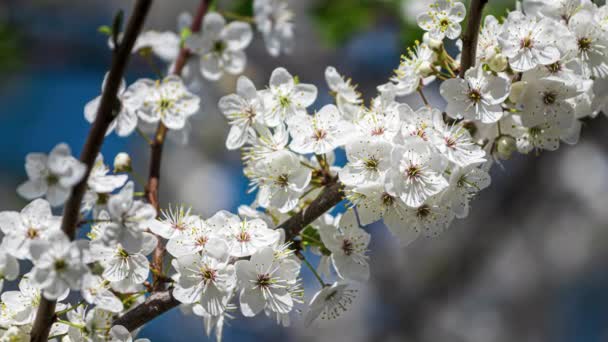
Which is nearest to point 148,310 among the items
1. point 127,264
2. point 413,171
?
point 127,264

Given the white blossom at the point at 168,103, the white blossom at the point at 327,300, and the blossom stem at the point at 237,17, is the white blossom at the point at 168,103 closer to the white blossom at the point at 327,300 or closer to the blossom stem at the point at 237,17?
the blossom stem at the point at 237,17

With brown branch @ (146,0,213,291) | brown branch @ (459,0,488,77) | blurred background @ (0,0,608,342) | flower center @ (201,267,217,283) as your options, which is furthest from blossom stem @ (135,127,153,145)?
blurred background @ (0,0,608,342)

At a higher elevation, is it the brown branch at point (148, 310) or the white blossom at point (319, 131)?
the white blossom at point (319, 131)

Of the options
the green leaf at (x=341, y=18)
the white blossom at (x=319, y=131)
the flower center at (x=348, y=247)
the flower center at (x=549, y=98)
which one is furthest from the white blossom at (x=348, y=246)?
the green leaf at (x=341, y=18)

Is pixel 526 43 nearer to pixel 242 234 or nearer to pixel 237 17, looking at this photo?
pixel 242 234

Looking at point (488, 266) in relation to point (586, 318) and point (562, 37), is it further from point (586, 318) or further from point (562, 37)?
point (562, 37)

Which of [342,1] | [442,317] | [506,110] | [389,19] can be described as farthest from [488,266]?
[506,110]

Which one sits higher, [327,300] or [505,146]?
[505,146]
